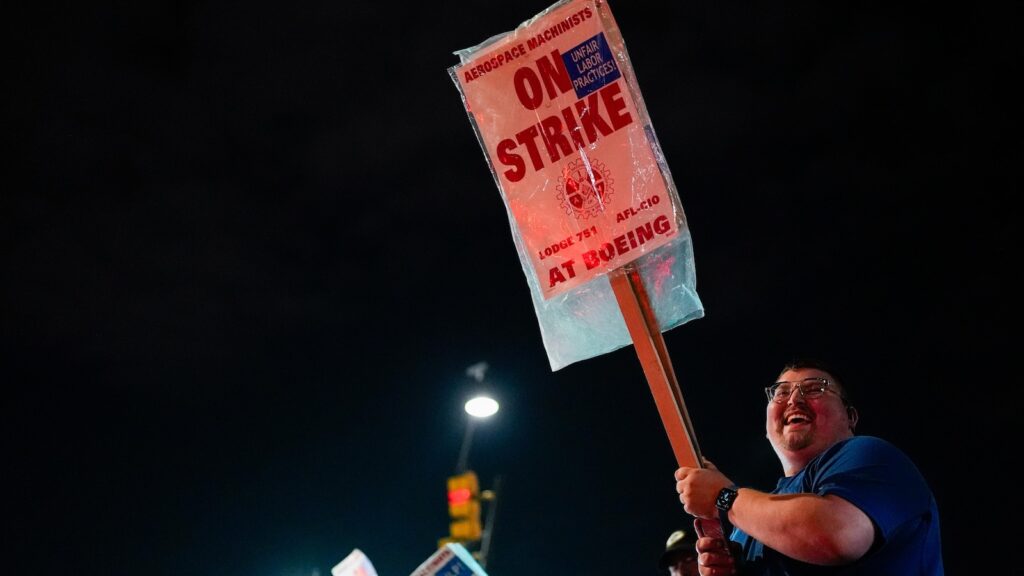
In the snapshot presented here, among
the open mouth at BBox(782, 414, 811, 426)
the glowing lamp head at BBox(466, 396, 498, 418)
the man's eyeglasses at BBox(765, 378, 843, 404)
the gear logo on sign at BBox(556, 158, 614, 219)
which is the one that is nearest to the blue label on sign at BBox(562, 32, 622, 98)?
the gear logo on sign at BBox(556, 158, 614, 219)

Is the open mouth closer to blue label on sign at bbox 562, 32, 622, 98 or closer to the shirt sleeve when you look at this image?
the shirt sleeve

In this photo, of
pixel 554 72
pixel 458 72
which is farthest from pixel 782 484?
pixel 458 72

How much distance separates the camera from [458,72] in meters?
3.69

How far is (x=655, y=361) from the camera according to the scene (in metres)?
3.03

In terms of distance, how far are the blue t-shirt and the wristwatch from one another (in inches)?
11.0

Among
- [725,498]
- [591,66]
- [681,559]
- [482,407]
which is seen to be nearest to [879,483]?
[725,498]

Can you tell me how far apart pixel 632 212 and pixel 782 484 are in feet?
4.45

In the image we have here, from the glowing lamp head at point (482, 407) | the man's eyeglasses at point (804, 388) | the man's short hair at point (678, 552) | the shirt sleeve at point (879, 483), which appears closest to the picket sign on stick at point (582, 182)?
the man's eyeglasses at point (804, 388)

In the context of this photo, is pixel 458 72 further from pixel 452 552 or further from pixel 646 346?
pixel 452 552

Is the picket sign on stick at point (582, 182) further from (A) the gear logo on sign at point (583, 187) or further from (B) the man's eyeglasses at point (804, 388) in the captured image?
(B) the man's eyeglasses at point (804, 388)

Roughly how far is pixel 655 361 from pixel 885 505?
1.02 m

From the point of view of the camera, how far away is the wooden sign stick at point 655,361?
9.44ft

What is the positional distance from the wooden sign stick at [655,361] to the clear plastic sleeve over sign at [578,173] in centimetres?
A: 7

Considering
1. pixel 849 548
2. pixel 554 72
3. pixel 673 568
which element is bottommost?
pixel 673 568
